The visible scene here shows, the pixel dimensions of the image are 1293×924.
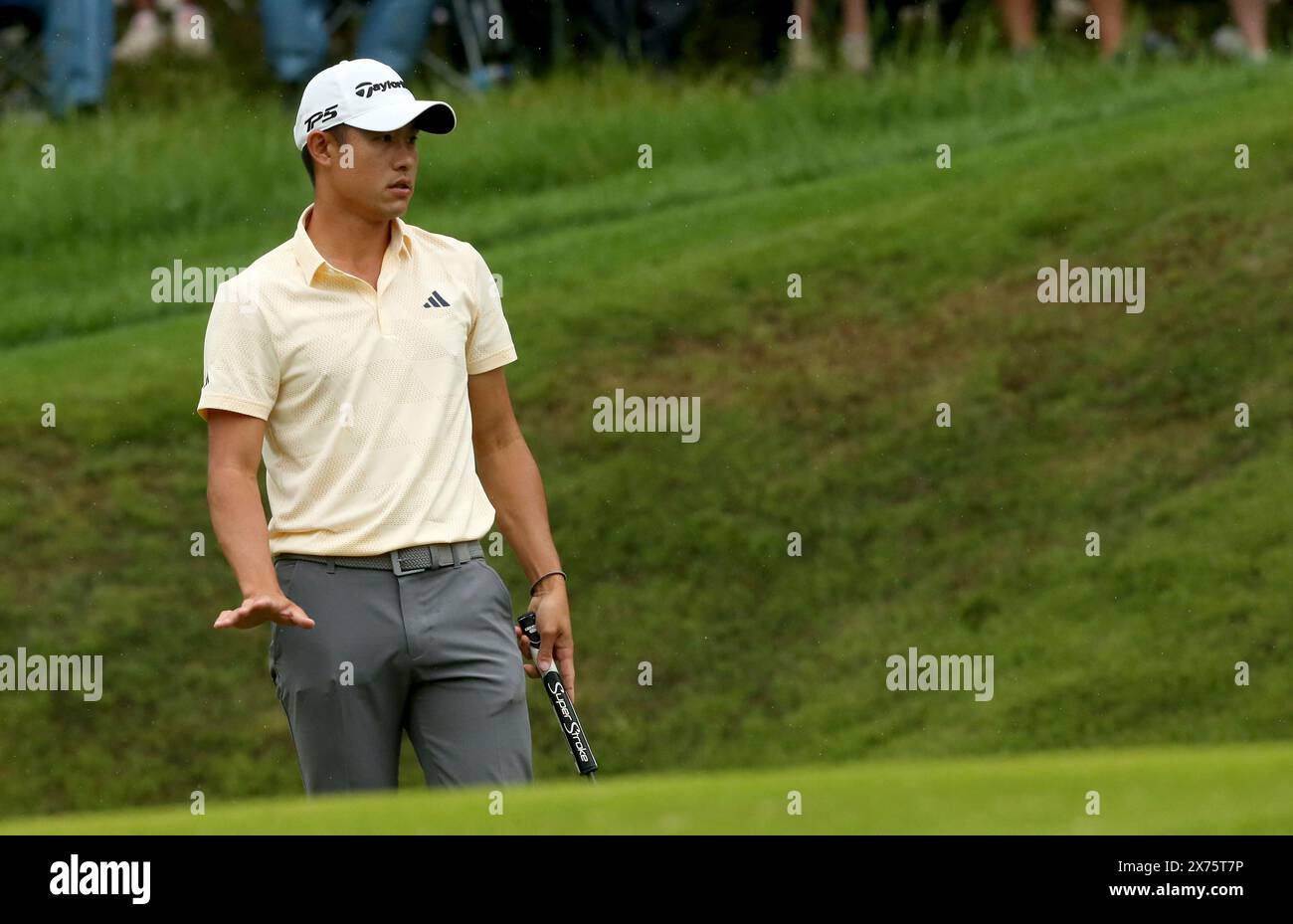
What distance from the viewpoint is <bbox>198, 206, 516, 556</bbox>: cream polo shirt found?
5129mm

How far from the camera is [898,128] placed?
51.0 feet

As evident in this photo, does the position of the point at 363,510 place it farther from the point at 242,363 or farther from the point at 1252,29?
the point at 1252,29

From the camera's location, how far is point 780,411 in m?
12.5

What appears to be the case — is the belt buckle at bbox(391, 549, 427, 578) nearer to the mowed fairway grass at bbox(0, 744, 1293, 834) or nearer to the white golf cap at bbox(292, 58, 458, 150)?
the mowed fairway grass at bbox(0, 744, 1293, 834)

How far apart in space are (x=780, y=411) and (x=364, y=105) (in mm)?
7355

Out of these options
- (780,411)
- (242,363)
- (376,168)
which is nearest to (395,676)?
(242,363)

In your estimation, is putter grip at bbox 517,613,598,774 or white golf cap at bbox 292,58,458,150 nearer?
white golf cap at bbox 292,58,458,150

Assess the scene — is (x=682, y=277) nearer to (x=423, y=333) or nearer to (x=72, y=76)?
(x=72, y=76)

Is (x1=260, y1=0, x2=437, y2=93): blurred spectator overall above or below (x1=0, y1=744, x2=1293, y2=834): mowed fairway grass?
above

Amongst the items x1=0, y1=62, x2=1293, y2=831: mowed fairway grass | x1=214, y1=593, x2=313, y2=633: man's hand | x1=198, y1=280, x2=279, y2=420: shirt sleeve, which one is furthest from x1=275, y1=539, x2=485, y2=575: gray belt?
x1=0, y1=62, x2=1293, y2=831: mowed fairway grass

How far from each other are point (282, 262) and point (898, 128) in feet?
35.3

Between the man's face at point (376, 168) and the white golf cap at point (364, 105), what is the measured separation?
1.6 inches
